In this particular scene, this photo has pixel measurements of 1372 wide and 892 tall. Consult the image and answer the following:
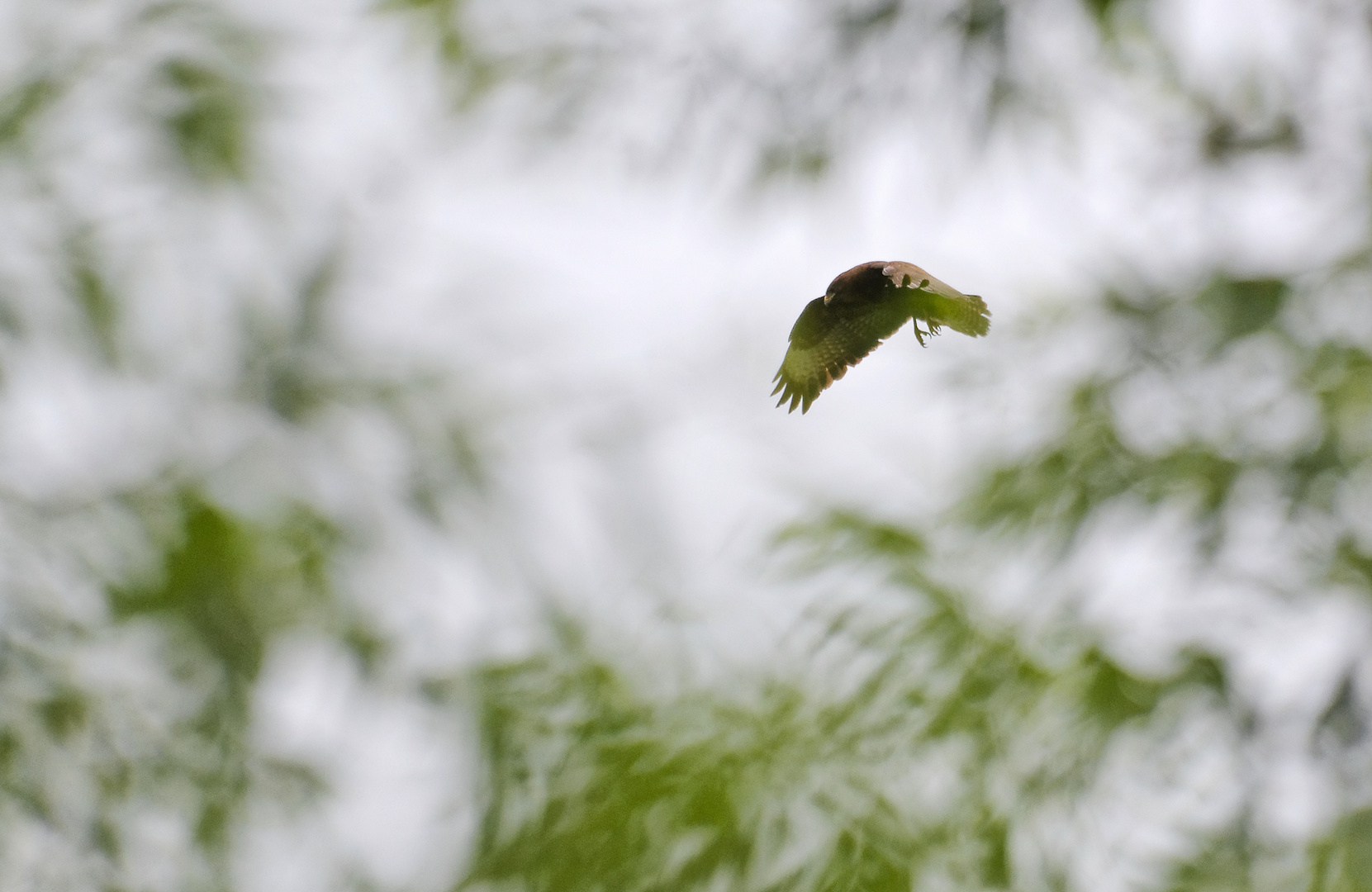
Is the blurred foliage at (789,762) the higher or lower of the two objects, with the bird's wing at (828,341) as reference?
lower

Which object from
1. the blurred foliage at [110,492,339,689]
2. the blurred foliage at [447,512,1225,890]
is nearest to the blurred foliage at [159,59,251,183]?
the blurred foliage at [110,492,339,689]

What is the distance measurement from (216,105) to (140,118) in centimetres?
6

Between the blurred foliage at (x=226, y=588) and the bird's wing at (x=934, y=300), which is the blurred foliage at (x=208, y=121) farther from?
the bird's wing at (x=934, y=300)

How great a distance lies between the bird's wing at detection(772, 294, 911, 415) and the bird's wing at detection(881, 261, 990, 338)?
1 cm

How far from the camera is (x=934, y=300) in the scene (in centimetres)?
54

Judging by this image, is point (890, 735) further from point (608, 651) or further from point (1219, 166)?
point (1219, 166)

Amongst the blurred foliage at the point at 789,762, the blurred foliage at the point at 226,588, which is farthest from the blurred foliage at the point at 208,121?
the blurred foliage at the point at 789,762

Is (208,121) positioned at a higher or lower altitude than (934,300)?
higher

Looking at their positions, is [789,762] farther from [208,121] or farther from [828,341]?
[208,121]

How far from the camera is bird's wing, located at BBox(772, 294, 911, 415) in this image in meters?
0.54

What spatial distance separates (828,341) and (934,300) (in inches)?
3.5

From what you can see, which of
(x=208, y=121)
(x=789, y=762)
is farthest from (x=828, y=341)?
(x=208, y=121)

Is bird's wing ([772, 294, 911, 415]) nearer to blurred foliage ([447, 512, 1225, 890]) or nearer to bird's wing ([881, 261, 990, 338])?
bird's wing ([881, 261, 990, 338])

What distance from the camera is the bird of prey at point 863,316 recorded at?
1.72ft
